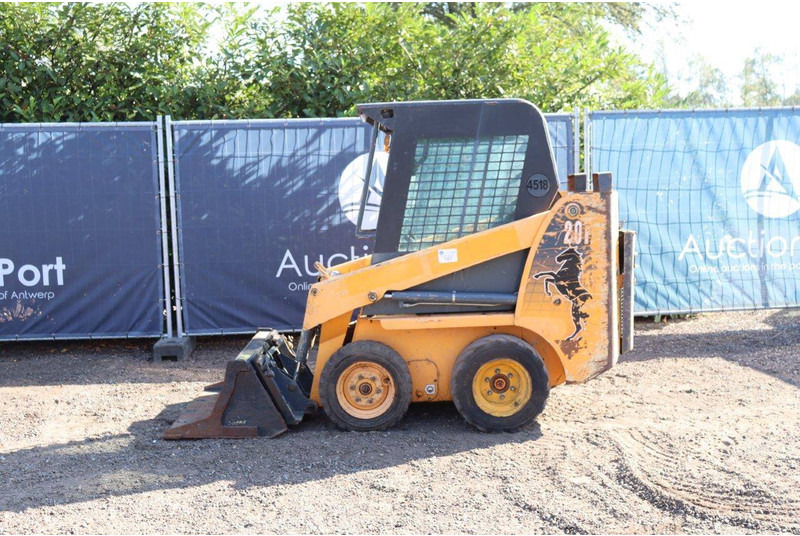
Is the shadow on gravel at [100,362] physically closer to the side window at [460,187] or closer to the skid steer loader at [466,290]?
the skid steer loader at [466,290]

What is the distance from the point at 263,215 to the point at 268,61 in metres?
2.92

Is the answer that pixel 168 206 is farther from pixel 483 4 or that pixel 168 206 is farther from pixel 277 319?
pixel 483 4

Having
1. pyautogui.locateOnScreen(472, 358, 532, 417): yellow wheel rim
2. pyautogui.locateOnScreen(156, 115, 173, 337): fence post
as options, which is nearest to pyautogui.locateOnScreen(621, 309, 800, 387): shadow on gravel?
pyautogui.locateOnScreen(472, 358, 532, 417): yellow wheel rim

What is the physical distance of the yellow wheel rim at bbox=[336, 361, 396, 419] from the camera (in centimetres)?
562

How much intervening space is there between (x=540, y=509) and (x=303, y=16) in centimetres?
802

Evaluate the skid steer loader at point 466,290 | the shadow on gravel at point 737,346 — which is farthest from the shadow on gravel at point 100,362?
the shadow on gravel at point 737,346

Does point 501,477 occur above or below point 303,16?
below

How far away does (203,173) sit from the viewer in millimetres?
8531

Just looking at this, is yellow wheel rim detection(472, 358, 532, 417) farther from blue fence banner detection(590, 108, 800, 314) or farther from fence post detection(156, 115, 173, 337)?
fence post detection(156, 115, 173, 337)

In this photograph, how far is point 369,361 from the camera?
220 inches

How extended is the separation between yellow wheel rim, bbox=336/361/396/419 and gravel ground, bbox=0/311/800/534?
23 cm

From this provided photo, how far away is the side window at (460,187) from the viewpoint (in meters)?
5.59

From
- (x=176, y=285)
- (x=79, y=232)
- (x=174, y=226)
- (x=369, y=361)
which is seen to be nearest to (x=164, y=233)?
(x=174, y=226)

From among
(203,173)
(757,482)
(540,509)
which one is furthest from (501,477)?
(203,173)
